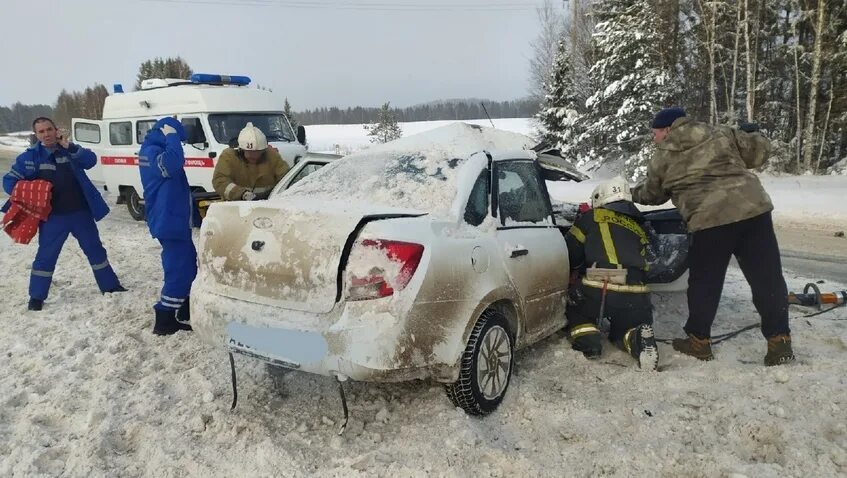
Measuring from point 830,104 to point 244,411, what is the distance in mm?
21621

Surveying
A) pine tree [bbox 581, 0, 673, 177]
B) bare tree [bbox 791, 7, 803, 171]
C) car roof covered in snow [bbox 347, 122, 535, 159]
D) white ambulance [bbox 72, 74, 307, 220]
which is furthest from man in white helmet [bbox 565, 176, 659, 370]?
bare tree [bbox 791, 7, 803, 171]

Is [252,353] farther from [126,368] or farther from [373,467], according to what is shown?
[126,368]

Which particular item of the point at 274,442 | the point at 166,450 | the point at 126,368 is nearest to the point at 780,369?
the point at 274,442

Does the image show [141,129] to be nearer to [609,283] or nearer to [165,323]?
[165,323]

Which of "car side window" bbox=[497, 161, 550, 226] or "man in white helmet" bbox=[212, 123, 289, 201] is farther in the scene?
"man in white helmet" bbox=[212, 123, 289, 201]

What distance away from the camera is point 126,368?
Answer: 12.8ft

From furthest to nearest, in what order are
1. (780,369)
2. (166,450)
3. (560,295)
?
(560,295) < (780,369) < (166,450)

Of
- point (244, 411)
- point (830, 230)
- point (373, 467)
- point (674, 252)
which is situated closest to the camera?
point (373, 467)

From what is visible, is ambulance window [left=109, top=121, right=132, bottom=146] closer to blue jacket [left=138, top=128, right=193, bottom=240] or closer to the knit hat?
blue jacket [left=138, top=128, right=193, bottom=240]

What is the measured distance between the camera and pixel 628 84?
21.1 meters

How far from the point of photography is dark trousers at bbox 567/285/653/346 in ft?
13.6

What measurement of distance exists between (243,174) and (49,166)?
5.50ft

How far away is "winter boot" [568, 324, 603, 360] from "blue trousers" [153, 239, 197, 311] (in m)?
3.02

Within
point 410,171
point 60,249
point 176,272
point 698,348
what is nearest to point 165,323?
point 176,272
